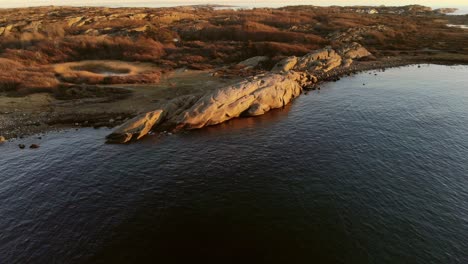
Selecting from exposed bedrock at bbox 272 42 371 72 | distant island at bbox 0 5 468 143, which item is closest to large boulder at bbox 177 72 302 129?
distant island at bbox 0 5 468 143

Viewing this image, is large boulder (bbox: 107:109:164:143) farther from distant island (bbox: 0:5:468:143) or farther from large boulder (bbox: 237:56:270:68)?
large boulder (bbox: 237:56:270:68)

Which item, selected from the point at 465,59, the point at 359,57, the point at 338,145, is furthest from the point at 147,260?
the point at 465,59

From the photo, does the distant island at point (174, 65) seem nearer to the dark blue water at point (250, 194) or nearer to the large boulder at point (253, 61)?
the large boulder at point (253, 61)

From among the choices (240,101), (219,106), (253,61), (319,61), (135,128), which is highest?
(253,61)

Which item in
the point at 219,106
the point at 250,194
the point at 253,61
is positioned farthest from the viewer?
the point at 253,61

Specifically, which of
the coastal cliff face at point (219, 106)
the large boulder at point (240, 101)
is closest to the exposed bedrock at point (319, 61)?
the coastal cliff face at point (219, 106)

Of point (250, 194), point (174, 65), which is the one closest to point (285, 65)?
point (174, 65)

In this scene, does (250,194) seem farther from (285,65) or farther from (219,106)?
(285,65)
